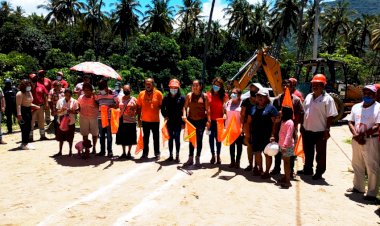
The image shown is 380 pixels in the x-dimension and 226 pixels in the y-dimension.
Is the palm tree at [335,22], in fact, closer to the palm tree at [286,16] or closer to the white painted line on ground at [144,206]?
the palm tree at [286,16]

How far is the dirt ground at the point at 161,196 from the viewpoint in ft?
15.2

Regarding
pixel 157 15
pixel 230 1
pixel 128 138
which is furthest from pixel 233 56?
pixel 128 138

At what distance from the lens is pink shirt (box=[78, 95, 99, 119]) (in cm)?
782

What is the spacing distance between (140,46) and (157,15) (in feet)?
45.5

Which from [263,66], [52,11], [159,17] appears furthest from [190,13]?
[263,66]

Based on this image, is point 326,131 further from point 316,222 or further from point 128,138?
point 128,138

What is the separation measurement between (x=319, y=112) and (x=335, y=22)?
5049 centimetres

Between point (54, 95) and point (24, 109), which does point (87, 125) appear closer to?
point (24, 109)

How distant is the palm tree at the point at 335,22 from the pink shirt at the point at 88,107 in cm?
5053

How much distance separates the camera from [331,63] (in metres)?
14.9

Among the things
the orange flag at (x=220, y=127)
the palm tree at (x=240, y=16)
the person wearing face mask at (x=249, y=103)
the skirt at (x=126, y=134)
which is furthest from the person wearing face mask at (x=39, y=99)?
the palm tree at (x=240, y=16)

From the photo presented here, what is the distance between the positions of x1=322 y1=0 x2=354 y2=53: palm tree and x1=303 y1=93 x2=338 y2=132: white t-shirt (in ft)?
164

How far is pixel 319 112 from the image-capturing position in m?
6.45

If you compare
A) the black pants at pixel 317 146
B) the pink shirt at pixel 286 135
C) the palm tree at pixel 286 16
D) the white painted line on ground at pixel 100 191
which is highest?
the palm tree at pixel 286 16
